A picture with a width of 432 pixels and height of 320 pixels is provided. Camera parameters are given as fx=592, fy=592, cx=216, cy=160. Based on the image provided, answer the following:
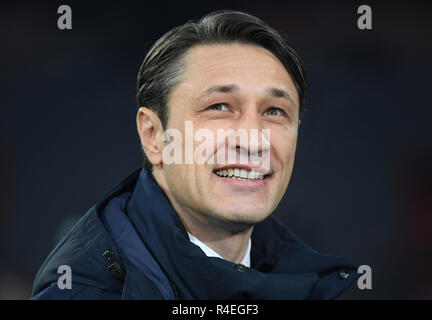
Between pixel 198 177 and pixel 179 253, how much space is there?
309mm

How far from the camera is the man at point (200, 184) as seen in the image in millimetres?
2320

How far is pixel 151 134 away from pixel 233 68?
18.8 inches

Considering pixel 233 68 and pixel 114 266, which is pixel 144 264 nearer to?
pixel 114 266

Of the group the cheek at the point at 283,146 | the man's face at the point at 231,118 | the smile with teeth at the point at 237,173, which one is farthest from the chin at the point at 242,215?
the cheek at the point at 283,146

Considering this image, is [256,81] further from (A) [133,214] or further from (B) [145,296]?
(B) [145,296]

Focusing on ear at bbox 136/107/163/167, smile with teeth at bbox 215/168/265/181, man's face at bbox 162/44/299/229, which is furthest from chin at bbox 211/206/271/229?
ear at bbox 136/107/163/167

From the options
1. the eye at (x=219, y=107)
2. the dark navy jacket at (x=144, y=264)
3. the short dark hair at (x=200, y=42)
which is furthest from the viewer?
the short dark hair at (x=200, y=42)

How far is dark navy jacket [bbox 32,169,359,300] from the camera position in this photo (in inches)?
89.7

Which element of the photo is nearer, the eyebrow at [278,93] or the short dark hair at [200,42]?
the eyebrow at [278,93]

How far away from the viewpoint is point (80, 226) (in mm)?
2500

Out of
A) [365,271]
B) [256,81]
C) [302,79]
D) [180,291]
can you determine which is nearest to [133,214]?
[180,291]

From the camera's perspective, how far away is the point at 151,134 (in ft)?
8.48

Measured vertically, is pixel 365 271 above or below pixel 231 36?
below

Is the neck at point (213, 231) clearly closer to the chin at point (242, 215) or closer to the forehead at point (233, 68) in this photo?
→ the chin at point (242, 215)
